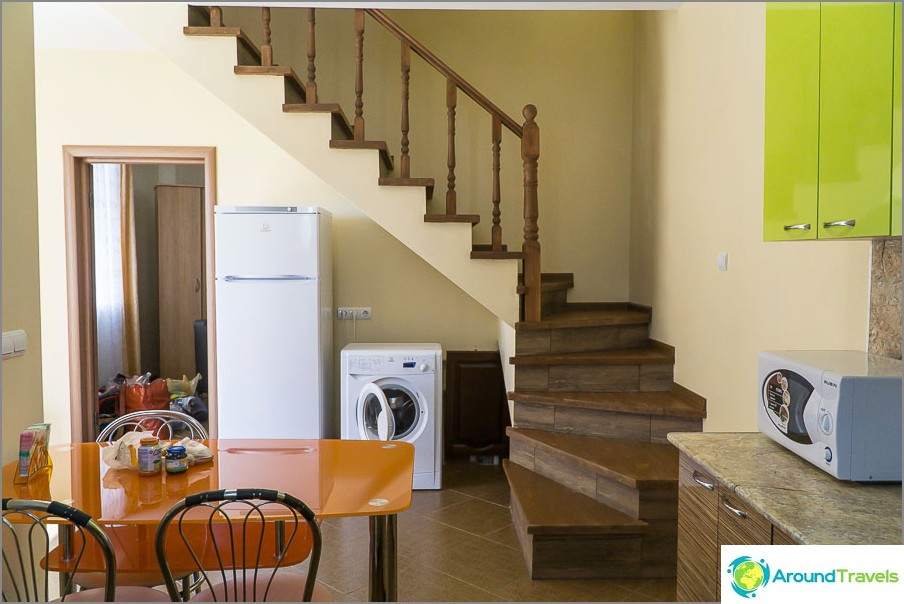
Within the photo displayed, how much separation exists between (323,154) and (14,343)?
2189 millimetres

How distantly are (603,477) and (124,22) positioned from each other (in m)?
3.63

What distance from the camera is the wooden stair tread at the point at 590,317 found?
14.1 ft

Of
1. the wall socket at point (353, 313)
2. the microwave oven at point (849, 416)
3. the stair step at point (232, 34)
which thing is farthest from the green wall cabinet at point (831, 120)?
the wall socket at point (353, 313)

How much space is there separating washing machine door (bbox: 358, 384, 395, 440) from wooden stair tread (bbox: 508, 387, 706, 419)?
0.80 m

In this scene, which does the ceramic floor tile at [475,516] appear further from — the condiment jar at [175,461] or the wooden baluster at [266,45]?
the wooden baluster at [266,45]

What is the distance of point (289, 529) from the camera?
2570 millimetres

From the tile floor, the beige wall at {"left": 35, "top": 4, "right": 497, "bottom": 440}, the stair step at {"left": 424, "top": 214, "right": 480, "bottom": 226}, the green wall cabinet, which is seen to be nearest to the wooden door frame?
the beige wall at {"left": 35, "top": 4, "right": 497, "bottom": 440}

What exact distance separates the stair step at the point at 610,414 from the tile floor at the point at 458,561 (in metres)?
0.64

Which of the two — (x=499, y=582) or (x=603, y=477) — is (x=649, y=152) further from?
(x=499, y=582)

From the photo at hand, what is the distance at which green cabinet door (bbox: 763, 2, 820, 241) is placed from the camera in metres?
2.02

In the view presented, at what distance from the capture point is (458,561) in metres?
3.54

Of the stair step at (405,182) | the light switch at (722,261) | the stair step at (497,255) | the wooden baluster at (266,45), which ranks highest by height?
the wooden baluster at (266,45)

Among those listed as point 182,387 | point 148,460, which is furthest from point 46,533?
point 182,387

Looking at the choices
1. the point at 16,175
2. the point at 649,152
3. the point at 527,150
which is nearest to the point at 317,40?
the point at 527,150
